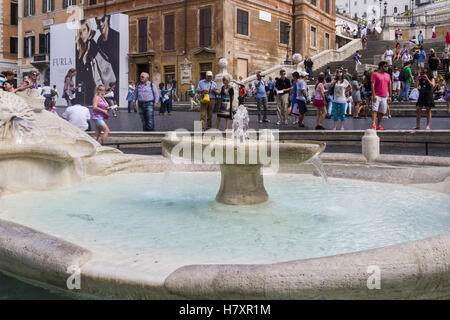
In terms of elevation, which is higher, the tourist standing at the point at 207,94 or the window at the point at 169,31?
the window at the point at 169,31

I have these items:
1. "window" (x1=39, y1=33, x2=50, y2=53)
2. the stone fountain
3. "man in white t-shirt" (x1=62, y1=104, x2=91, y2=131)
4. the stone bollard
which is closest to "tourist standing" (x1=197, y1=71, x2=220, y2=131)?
"man in white t-shirt" (x1=62, y1=104, x2=91, y2=131)

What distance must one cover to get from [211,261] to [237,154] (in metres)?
1.31

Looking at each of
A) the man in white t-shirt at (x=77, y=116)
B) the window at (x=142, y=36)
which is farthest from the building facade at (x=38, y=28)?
the man in white t-shirt at (x=77, y=116)

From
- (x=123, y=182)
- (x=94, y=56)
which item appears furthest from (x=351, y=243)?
(x=94, y=56)

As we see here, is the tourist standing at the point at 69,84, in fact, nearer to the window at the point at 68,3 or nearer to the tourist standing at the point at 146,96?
the tourist standing at the point at 146,96

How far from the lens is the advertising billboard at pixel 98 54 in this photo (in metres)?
30.7

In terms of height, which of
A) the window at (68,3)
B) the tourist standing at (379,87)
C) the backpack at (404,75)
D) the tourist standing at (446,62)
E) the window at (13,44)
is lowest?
the tourist standing at (379,87)

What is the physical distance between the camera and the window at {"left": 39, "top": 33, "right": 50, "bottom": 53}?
41750mm

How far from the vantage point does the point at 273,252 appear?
2.94 meters

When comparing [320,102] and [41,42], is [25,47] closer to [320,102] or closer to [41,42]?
[41,42]

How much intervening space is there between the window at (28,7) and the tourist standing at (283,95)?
36.0m

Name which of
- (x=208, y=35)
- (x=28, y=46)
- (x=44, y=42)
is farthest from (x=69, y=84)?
(x=28, y=46)

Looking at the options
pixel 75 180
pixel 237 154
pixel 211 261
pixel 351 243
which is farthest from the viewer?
pixel 75 180
